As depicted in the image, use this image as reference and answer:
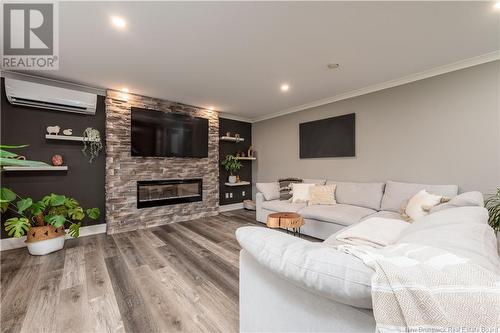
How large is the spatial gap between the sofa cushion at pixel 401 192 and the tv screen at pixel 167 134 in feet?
11.2

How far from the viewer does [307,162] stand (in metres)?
4.42

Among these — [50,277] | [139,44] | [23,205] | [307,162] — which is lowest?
[50,277]

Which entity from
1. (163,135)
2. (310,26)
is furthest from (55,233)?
(310,26)

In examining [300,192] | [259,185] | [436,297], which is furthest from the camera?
[259,185]

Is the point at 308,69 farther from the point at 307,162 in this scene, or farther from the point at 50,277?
the point at 50,277

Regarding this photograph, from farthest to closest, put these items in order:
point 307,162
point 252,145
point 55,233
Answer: point 252,145 < point 307,162 < point 55,233

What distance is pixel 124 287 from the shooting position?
194 centimetres

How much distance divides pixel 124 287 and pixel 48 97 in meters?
2.77

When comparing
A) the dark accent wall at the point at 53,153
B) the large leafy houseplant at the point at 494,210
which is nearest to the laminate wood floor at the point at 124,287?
the dark accent wall at the point at 53,153

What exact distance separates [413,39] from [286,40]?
1269mm

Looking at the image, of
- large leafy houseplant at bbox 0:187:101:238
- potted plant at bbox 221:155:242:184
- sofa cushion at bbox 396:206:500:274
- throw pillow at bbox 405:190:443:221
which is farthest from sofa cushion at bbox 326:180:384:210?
large leafy houseplant at bbox 0:187:101:238

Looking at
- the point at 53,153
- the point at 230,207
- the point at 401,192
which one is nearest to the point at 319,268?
the point at 401,192

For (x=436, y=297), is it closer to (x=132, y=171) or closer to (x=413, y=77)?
(x=413, y=77)

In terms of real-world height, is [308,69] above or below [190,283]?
above
